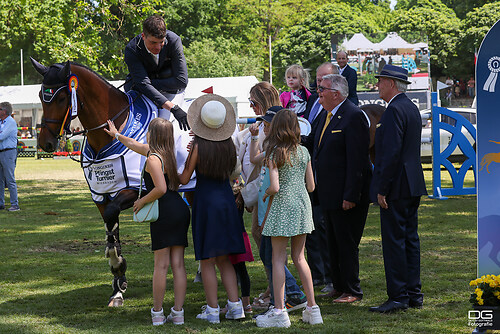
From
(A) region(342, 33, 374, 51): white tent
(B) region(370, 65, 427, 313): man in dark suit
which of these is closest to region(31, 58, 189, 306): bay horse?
(B) region(370, 65, 427, 313): man in dark suit

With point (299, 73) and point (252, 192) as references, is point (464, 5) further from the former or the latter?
point (252, 192)

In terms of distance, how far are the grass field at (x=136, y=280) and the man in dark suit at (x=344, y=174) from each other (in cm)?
45

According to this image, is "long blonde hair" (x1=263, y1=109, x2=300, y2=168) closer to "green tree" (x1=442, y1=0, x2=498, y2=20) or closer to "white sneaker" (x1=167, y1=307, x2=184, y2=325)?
"white sneaker" (x1=167, y1=307, x2=184, y2=325)

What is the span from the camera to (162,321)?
18.5 ft

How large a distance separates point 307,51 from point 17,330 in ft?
151

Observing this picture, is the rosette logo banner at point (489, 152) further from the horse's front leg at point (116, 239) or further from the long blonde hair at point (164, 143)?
the horse's front leg at point (116, 239)

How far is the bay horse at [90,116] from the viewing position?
21.1 feet

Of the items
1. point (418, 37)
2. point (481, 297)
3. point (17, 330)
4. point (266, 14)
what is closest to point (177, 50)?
point (17, 330)

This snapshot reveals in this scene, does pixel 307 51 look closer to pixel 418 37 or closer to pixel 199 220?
pixel 418 37

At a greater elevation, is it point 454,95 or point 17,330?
point 454,95

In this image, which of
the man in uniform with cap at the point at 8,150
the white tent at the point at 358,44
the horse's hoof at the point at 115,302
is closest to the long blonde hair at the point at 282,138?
the horse's hoof at the point at 115,302

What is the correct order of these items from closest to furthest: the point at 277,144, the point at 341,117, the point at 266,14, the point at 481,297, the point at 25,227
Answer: the point at 481,297
the point at 277,144
the point at 341,117
the point at 25,227
the point at 266,14

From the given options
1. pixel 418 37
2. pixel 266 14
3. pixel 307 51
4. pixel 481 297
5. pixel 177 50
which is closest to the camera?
pixel 481 297

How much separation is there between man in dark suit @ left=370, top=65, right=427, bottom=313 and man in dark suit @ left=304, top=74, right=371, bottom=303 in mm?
240
